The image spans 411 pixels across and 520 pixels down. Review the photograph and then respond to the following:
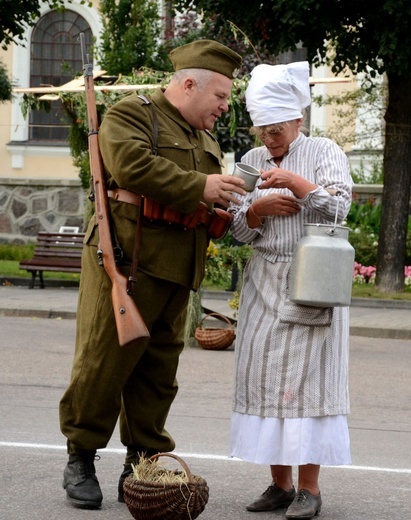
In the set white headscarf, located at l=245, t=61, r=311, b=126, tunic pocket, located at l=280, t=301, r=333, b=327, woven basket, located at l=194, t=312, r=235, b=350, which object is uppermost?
white headscarf, located at l=245, t=61, r=311, b=126

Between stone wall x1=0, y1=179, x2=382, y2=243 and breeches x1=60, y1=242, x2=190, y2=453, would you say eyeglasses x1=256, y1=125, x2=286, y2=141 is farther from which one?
stone wall x1=0, y1=179, x2=382, y2=243

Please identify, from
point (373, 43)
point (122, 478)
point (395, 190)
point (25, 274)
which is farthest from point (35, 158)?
point (122, 478)

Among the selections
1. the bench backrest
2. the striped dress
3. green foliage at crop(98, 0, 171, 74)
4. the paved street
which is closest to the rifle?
the striped dress

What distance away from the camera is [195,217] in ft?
17.5

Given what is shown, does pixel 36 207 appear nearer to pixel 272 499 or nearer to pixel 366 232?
pixel 366 232

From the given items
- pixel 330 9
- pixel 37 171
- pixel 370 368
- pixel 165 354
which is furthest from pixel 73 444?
pixel 37 171

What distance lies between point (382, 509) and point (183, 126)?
186 cm

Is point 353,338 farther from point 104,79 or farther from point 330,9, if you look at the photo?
point 330,9

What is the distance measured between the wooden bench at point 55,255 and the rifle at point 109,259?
14.1 m

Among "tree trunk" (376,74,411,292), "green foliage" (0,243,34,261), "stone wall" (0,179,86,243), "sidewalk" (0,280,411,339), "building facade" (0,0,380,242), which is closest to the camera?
"sidewalk" (0,280,411,339)

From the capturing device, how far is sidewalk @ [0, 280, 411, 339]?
14492 mm

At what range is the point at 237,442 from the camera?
213 inches

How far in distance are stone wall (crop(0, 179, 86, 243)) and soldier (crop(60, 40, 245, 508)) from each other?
20.2 meters

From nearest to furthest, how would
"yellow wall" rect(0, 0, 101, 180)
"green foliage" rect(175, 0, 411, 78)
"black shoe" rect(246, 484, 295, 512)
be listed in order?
"black shoe" rect(246, 484, 295, 512) < "green foliage" rect(175, 0, 411, 78) < "yellow wall" rect(0, 0, 101, 180)
